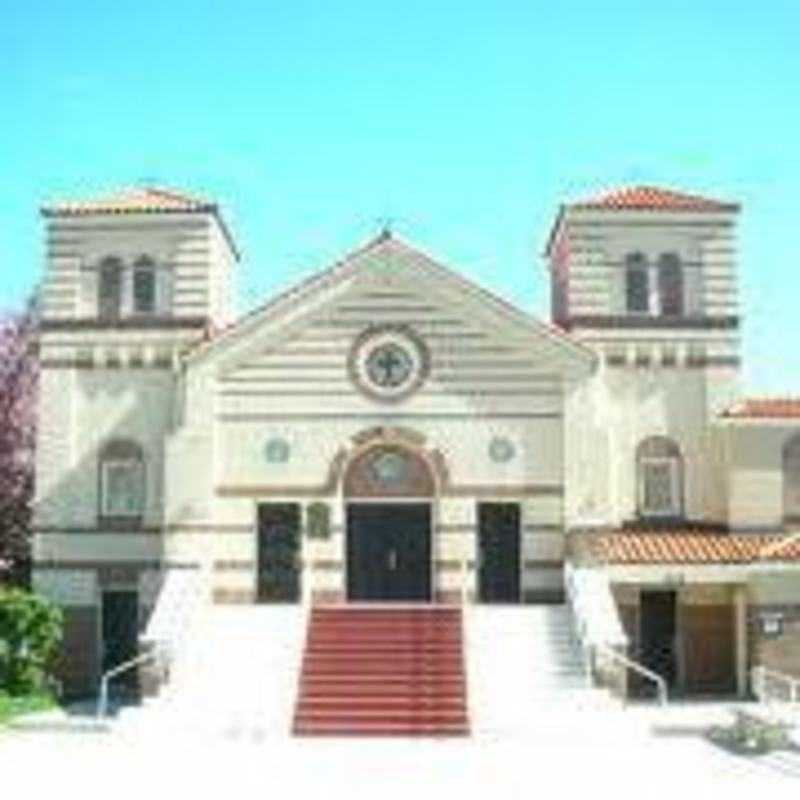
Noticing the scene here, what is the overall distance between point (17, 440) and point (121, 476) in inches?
325

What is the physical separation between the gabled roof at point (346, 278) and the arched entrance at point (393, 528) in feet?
11.2

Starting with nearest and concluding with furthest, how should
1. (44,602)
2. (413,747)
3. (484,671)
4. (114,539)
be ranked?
(413,747), (484,671), (44,602), (114,539)

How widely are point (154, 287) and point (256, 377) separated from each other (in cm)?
347

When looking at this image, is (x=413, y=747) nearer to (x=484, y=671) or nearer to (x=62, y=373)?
(x=484, y=671)

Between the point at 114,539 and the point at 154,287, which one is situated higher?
the point at 154,287

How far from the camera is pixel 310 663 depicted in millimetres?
33469

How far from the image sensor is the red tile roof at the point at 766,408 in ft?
125

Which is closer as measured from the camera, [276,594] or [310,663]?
[310,663]

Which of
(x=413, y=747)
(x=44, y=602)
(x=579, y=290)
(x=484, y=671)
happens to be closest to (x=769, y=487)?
(x=579, y=290)

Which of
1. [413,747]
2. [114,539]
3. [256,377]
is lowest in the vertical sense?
[413,747]

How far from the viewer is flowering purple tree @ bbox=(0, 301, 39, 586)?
150 ft

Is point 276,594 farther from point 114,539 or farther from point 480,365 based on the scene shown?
point 480,365

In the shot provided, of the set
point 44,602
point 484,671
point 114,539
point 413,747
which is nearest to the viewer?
point 413,747

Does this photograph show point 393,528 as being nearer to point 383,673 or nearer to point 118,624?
point 383,673
